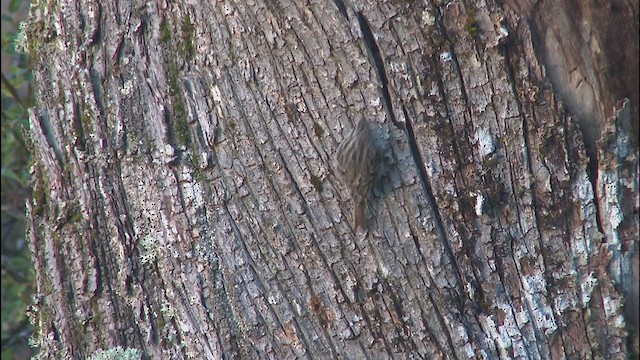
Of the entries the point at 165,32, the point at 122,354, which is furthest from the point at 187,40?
the point at 122,354

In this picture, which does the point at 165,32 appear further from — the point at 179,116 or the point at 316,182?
the point at 316,182

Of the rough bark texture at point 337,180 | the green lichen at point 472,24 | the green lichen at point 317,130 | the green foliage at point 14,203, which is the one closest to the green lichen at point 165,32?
the rough bark texture at point 337,180

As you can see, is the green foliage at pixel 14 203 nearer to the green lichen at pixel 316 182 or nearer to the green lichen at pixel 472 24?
the green lichen at pixel 316 182

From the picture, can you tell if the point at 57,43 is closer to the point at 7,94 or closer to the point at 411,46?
the point at 411,46

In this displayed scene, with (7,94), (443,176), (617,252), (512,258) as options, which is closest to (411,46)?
(443,176)

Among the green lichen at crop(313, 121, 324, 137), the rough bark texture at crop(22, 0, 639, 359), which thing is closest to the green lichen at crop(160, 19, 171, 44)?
the rough bark texture at crop(22, 0, 639, 359)

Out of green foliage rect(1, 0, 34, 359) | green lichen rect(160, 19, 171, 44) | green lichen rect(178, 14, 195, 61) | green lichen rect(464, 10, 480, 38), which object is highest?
green foliage rect(1, 0, 34, 359)

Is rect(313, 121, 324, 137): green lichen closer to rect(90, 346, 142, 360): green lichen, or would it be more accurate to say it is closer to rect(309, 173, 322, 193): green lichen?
rect(309, 173, 322, 193): green lichen
